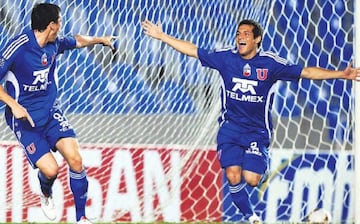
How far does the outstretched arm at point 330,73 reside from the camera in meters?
7.19

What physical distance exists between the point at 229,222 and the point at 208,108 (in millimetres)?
749

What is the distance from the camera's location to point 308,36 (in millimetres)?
8898

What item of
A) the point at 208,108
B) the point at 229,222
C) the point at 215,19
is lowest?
the point at 229,222

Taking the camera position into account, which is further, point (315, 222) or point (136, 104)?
point (136, 104)

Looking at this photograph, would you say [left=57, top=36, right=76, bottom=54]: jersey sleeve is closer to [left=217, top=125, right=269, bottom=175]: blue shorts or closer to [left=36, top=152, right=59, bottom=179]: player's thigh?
[left=36, top=152, right=59, bottom=179]: player's thigh

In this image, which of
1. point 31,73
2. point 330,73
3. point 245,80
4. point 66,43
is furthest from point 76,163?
point 330,73

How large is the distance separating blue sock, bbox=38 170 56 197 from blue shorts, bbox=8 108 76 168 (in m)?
0.12

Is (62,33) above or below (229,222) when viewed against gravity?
above

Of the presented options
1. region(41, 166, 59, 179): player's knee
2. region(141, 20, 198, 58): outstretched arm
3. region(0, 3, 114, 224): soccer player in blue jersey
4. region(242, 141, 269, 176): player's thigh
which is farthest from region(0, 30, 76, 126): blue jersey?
region(242, 141, 269, 176): player's thigh

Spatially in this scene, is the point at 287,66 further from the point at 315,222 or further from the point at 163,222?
the point at 163,222

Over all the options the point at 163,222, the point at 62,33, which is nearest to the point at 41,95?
the point at 62,33

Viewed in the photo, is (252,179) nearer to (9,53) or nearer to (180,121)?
(180,121)

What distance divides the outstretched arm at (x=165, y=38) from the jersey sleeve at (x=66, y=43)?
0.41 m

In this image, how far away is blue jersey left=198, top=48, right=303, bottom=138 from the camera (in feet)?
24.9
